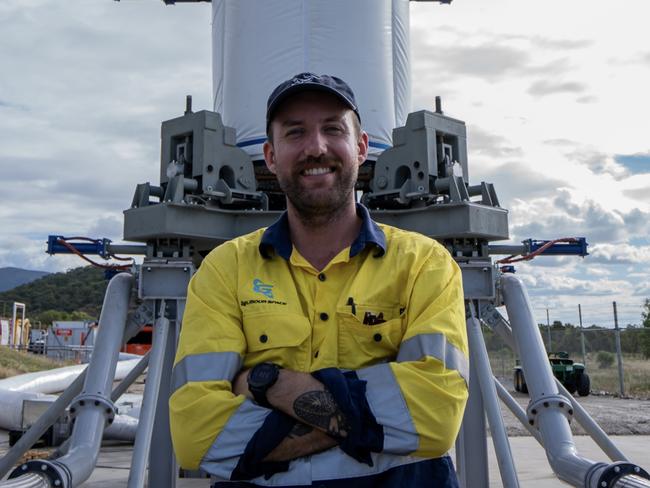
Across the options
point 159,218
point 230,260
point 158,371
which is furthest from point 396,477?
point 159,218

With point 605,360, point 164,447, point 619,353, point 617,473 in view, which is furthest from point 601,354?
point 617,473

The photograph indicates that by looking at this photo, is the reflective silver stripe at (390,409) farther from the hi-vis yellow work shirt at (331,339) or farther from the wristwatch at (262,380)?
the wristwatch at (262,380)

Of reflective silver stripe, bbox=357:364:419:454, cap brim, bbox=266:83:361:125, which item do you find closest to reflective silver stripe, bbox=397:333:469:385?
reflective silver stripe, bbox=357:364:419:454

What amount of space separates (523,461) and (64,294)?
313ft

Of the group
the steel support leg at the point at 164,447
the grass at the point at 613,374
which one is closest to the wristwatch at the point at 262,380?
the steel support leg at the point at 164,447

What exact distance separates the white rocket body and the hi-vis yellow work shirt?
2884mm

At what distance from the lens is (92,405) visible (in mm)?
3857

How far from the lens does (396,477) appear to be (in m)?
2.18

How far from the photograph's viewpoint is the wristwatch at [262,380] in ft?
7.19

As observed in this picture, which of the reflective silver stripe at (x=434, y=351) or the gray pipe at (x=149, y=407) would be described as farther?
the gray pipe at (x=149, y=407)

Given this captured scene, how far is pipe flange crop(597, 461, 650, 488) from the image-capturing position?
98.1 inches

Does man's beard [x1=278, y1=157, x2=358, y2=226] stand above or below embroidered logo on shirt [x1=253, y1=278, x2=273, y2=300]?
above

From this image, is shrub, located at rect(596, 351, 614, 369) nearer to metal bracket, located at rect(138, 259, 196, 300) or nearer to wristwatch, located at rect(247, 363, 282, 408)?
metal bracket, located at rect(138, 259, 196, 300)

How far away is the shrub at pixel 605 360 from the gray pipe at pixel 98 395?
27387mm
